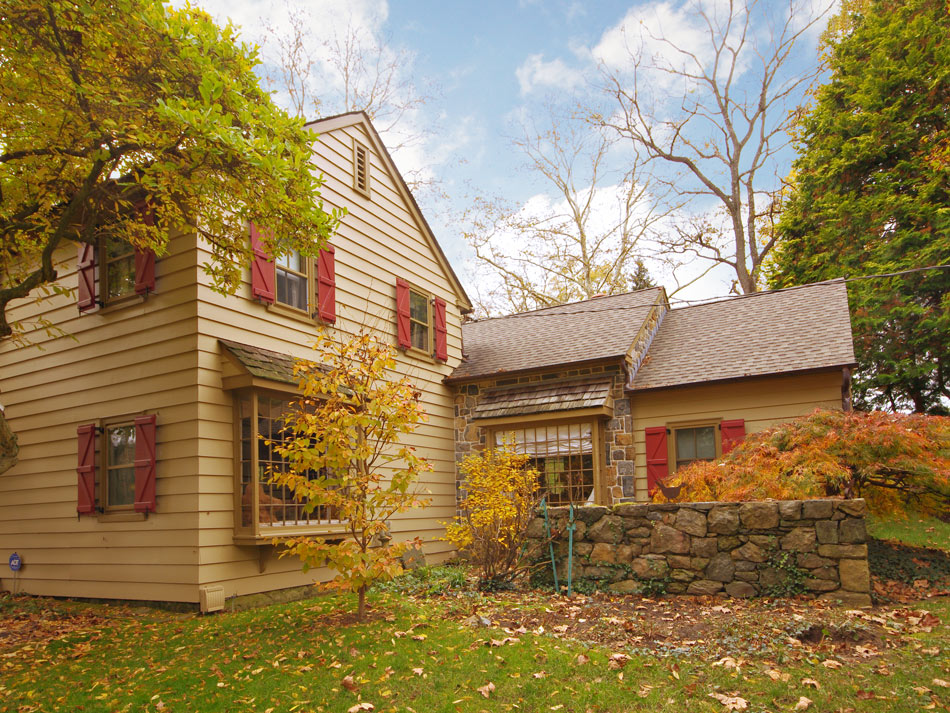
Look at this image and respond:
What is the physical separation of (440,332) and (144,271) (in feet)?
18.4

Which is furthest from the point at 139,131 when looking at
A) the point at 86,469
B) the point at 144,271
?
the point at 86,469

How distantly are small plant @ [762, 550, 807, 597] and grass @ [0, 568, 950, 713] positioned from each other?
0.79ft

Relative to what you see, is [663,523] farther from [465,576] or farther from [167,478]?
[167,478]

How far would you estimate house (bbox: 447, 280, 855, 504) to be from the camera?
1065cm

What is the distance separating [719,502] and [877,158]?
12772mm

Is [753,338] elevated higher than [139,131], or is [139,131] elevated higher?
[139,131]

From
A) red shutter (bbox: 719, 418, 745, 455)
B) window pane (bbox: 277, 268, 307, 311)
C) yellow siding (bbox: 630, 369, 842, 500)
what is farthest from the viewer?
red shutter (bbox: 719, 418, 745, 455)

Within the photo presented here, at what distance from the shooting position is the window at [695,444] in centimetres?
1104

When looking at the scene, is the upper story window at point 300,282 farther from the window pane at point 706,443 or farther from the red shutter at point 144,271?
the window pane at point 706,443

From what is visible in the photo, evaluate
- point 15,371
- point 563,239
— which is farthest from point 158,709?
point 563,239

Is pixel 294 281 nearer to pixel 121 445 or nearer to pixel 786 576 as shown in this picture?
pixel 121 445

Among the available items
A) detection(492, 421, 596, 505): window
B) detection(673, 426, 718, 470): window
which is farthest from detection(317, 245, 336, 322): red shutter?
detection(673, 426, 718, 470): window

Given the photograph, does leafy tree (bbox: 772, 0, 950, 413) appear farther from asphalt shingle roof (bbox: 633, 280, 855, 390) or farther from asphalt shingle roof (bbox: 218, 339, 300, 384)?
asphalt shingle roof (bbox: 218, 339, 300, 384)

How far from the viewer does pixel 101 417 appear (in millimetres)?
8648
